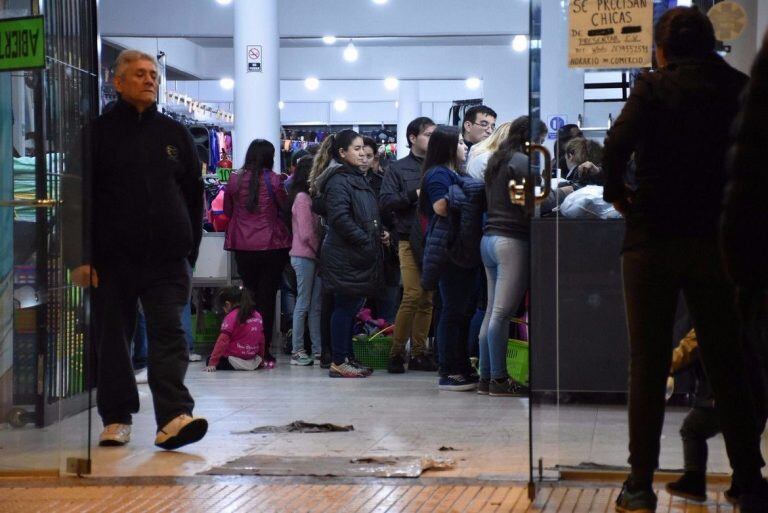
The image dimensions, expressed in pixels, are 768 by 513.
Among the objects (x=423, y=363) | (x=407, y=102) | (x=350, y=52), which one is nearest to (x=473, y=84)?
(x=407, y=102)

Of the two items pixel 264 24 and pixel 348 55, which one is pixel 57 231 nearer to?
pixel 264 24

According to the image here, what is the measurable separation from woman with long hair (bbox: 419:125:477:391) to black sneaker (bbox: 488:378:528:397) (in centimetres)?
33

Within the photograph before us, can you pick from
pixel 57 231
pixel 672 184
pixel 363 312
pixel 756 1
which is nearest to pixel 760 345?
pixel 672 184

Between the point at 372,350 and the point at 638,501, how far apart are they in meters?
5.11

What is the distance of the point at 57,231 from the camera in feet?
16.6

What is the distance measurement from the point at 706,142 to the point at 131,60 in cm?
256

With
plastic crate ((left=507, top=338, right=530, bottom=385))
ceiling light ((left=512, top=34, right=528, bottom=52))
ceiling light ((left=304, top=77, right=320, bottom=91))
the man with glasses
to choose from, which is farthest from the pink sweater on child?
ceiling light ((left=304, top=77, right=320, bottom=91))

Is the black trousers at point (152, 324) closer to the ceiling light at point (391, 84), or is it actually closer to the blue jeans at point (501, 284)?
the blue jeans at point (501, 284)

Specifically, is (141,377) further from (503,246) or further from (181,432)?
(181,432)

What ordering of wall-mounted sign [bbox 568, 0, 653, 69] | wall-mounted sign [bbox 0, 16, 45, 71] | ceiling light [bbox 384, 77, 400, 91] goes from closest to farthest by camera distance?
1. wall-mounted sign [bbox 568, 0, 653, 69]
2. wall-mounted sign [bbox 0, 16, 45, 71]
3. ceiling light [bbox 384, 77, 400, 91]

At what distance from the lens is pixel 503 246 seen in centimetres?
676

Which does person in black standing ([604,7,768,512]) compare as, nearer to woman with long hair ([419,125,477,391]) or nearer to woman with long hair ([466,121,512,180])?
woman with long hair ([466,121,512,180])

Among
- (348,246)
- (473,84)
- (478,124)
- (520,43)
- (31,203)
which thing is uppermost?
(520,43)

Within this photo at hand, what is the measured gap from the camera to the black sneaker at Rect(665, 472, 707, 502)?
414 cm
